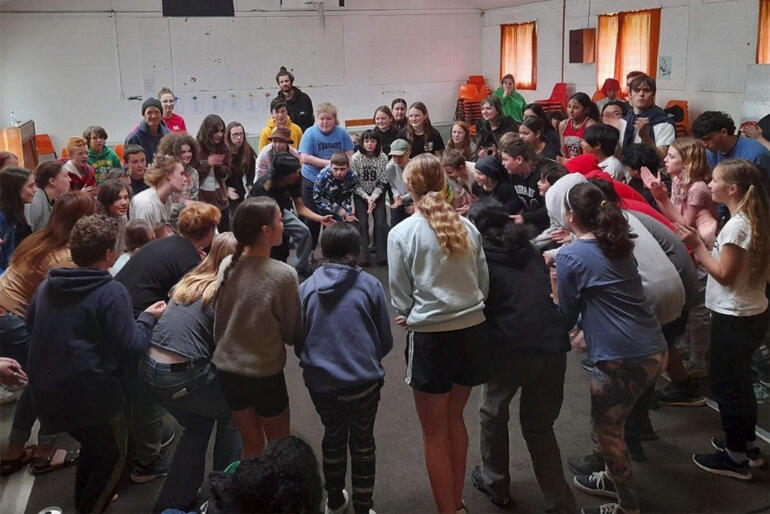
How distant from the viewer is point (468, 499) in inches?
115

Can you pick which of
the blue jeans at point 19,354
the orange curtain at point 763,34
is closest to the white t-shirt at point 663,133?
the orange curtain at point 763,34

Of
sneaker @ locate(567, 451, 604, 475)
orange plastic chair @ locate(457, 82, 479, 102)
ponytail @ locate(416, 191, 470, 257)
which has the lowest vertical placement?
sneaker @ locate(567, 451, 604, 475)

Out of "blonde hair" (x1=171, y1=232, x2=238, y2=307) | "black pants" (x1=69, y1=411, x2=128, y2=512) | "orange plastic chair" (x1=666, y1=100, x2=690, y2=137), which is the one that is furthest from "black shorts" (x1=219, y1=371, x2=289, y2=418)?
"orange plastic chair" (x1=666, y1=100, x2=690, y2=137)

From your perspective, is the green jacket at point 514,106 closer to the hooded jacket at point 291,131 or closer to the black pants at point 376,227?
the hooded jacket at point 291,131

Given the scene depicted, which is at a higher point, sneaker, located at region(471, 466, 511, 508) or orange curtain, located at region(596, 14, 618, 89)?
orange curtain, located at region(596, 14, 618, 89)

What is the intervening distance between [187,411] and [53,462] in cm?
106

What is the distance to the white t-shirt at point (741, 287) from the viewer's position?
285 cm

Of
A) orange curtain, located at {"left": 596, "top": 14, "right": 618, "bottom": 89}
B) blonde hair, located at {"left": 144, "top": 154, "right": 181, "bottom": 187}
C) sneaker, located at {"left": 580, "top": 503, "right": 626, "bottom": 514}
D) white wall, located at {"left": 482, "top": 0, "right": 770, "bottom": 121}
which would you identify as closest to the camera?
sneaker, located at {"left": 580, "top": 503, "right": 626, "bottom": 514}

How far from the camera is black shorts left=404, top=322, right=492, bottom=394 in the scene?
8.28 ft

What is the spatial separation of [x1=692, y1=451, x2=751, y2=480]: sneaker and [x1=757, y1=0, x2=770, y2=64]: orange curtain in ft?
17.2

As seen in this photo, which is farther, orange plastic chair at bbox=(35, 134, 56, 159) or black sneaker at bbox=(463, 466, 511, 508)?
orange plastic chair at bbox=(35, 134, 56, 159)

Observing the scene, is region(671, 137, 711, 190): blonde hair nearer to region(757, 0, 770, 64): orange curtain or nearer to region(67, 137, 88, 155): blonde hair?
region(757, 0, 770, 64): orange curtain

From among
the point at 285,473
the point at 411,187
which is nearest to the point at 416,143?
the point at 411,187

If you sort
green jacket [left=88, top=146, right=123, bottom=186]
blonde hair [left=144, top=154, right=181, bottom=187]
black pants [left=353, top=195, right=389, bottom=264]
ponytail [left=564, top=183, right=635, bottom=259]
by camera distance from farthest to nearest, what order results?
black pants [left=353, top=195, right=389, bottom=264]
green jacket [left=88, top=146, right=123, bottom=186]
blonde hair [left=144, top=154, right=181, bottom=187]
ponytail [left=564, top=183, right=635, bottom=259]
